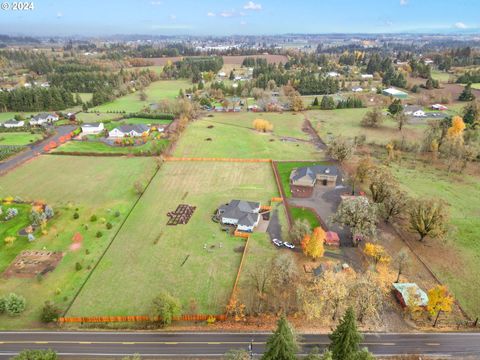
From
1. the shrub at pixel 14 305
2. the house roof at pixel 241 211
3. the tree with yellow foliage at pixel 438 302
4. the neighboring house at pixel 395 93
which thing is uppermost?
the neighboring house at pixel 395 93

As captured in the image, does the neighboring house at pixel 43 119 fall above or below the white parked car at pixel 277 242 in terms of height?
above

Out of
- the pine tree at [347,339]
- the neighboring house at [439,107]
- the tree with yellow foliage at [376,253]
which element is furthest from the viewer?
the neighboring house at [439,107]

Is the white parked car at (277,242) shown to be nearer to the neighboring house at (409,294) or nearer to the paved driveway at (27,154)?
the neighboring house at (409,294)

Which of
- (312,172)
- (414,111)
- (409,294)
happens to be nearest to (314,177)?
(312,172)

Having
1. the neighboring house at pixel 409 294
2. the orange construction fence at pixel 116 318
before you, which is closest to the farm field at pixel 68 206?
the orange construction fence at pixel 116 318

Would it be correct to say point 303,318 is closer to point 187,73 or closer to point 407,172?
point 407,172

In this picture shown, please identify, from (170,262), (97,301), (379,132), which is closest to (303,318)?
(170,262)
